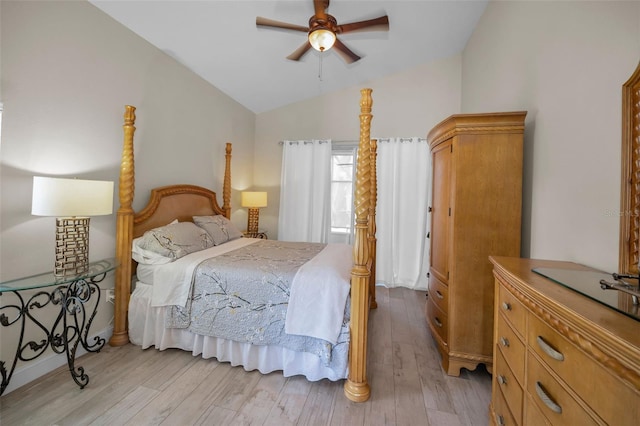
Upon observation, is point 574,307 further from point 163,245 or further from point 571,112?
point 163,245

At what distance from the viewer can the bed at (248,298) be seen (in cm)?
166

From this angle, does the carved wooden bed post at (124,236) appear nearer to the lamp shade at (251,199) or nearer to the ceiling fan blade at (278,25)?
the ceiling fan blade at (278,25)

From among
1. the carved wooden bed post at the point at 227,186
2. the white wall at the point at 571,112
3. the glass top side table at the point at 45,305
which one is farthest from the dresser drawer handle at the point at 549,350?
the carved wooden bed post at the point at 227,186

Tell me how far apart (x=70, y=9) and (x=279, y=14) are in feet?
5.17

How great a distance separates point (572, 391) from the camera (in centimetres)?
70

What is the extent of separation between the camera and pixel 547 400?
79cm

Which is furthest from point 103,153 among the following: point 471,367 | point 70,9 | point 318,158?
point 471,367

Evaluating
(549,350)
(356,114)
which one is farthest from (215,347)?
(356,114)

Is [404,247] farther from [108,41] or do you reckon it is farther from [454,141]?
[108,41]

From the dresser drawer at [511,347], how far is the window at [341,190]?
284 centimetres

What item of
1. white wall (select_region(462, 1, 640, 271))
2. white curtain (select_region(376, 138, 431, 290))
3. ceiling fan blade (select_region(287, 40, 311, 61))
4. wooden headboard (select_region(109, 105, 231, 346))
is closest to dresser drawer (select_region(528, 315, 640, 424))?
white wall (select_region(462, 1, 640, 271))

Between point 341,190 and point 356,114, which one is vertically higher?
point 356,114

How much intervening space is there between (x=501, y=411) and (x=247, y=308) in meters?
1.52

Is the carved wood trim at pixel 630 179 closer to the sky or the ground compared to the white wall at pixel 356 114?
closer to the ground
